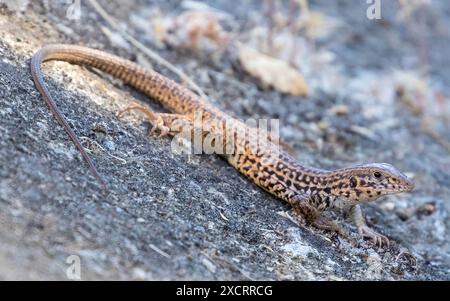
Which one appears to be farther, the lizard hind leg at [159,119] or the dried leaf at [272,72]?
the dried leaf at [272,72]

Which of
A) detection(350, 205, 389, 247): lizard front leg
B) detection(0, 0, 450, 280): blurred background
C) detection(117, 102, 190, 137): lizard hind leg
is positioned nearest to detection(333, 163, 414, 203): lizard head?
detection(350, 205, 389, 247): lizard front leg

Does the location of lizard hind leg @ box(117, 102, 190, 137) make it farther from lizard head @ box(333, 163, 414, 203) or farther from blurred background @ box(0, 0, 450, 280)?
lizard head @ box(333, 163, 414, 203)

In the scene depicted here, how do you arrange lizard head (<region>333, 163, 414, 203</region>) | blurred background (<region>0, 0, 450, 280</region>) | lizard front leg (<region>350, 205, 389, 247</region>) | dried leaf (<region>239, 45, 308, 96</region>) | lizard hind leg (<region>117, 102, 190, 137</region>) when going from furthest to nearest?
dried leaf (<region>239, 45, 308, 96</region>)
lizard hind leg (<region>117, 102, 190, 137</region>)
lizard front leg (<region>350, 205, 389, 247</region>)
lizard head (<region>333, 163, 414, 203</region>)
blurred background (<region>0, 0, 450, 280</region>)

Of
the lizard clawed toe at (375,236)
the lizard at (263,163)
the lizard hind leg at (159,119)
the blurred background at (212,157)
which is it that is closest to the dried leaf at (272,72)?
the blurred background at (212,157)

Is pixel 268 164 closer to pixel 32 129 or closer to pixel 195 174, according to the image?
pixel 195 174

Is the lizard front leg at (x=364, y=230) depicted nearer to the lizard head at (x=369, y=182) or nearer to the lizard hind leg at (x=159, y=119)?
the lizard head at (x=369, y=182)

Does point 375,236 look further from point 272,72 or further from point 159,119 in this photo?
point 272,72
